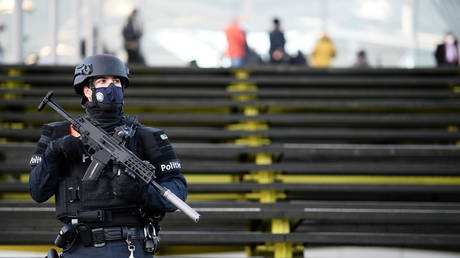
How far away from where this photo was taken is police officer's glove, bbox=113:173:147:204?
4.77 meters

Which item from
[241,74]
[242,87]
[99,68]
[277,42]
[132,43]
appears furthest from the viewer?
[132,43]

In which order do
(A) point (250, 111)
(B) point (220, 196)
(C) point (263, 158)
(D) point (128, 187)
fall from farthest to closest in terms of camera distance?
(A) point (250, 111), (C) point (263, 158), (B) point (220, 196), (D) point (128, 187)

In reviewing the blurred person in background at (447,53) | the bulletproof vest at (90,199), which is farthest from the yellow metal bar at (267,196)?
the blurred person in background at (447,53)

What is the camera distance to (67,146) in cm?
485

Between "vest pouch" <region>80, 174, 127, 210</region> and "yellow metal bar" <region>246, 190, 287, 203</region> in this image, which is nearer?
"vest pouch" <region>80, 174, 127, 210</region>

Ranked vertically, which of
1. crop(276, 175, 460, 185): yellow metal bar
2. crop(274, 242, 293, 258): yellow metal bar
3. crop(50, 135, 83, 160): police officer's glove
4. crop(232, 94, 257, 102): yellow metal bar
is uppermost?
crop(232, 94, 257, 102): yellow metal bar

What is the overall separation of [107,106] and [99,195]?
445 mm

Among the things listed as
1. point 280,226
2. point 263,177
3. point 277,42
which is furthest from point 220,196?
point 277,42

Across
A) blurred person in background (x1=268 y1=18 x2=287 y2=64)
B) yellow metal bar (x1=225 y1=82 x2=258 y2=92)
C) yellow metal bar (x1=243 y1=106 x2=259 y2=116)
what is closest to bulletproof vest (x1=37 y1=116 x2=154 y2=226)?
yellow metal bar (x1=243 y1=106 x2=259 y2=116)

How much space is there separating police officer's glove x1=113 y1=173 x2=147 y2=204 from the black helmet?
0.56 meters

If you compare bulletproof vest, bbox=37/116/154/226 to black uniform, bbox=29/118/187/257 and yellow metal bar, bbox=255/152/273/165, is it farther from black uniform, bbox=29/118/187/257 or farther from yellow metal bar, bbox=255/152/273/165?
yellow metal bar, bbox=255/152/273/165

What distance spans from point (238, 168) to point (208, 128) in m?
1.36

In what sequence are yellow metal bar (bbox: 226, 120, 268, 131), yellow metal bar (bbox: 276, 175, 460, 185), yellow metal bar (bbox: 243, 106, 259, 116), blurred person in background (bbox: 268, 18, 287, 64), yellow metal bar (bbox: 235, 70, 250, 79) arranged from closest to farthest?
yellow metal bar (bbox: 276, 175, 460, 185), yellow metal bar (bbox: 226, 120, 268, 131), yellow metal bar (bbox: 243, 106, 259, 116), yellow metal bar (bbox: 235, 70, 250, 79), blurred person in background (bbox: 268, 18, 287, 64)

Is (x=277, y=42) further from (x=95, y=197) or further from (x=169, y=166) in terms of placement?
(x=95, y=197)
